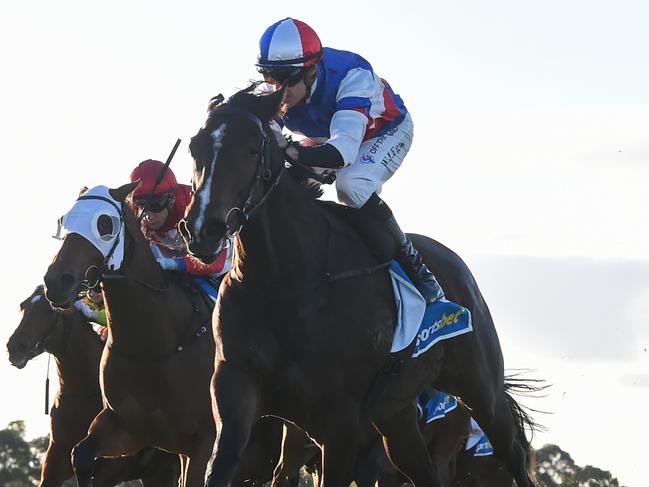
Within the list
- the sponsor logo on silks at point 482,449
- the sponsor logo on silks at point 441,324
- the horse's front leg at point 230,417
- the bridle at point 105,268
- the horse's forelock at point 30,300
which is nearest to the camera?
the horse's front leg at point 230,417

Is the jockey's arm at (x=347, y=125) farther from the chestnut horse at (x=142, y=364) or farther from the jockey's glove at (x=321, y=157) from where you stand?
the chestnut horse at (x=142, y=364)

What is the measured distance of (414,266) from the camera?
822 cm

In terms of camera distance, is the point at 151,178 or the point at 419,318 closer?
the point at 419,318

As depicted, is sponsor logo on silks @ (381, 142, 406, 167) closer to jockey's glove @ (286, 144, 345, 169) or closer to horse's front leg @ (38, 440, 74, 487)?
jockey's glove @ (286, 144, 345, 169)

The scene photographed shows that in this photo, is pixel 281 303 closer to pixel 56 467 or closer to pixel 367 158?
pixel 367 158

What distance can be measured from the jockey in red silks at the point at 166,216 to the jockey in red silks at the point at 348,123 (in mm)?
2016

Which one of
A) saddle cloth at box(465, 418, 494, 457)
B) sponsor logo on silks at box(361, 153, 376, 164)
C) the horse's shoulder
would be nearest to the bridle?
the horse's shoulder

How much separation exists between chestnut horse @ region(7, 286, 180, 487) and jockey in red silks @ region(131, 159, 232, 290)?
1.46 metres

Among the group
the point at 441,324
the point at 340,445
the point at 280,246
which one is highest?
the point at 280,246

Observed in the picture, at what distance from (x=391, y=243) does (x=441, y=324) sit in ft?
2.16

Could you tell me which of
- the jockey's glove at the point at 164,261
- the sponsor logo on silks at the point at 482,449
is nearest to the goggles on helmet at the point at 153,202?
the jockey's glove at the point at 164,261

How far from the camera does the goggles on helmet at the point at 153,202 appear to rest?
10.0 metres

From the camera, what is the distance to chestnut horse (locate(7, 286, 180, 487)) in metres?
10.9

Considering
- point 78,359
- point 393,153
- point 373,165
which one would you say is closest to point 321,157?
point 373,165
